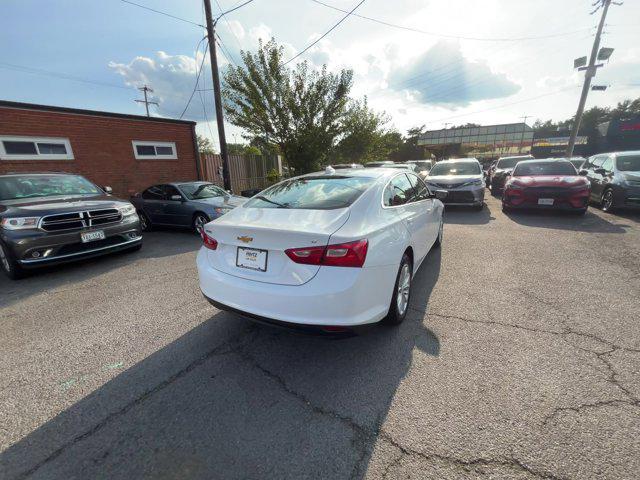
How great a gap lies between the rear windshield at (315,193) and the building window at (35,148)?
9.79 meters

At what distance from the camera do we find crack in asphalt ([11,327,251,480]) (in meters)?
1.66

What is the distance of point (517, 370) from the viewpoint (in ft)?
7.46

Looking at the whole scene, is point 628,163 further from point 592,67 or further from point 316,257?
point 592,67

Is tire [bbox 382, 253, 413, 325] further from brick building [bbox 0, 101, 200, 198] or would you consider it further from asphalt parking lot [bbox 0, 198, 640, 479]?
brick building [bbox 0, 101, 200, 198]

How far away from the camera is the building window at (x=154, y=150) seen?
11.0 metres

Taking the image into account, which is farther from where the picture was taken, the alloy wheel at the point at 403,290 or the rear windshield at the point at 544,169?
the rear windshield at the point at 544,169

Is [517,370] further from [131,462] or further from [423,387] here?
[131,462]

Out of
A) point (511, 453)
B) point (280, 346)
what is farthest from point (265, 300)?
point (511, 453)

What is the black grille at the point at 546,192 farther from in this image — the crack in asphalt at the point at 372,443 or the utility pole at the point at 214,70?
the utility pole at the point at 214,70

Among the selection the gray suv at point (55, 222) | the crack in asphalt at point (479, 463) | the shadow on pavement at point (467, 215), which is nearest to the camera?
the crack in asphalt at point (479, 463)

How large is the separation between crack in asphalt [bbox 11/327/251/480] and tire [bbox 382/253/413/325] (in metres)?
1.44

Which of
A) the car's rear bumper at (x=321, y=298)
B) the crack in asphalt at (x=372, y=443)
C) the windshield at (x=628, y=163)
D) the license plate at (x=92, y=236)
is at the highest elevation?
the windshield at (x=628, y=163)

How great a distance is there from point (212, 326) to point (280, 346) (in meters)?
0.83

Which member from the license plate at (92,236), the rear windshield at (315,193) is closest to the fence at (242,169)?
the license plate at (92,236)
